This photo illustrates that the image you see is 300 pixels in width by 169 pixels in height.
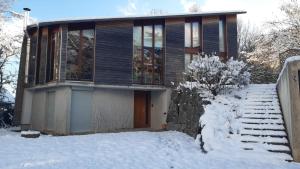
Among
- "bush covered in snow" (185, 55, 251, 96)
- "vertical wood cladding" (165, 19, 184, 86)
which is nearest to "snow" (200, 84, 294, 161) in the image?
"bush covered in snow" (185, 55, 251, 96)

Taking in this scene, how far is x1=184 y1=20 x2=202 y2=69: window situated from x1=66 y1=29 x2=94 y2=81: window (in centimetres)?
592

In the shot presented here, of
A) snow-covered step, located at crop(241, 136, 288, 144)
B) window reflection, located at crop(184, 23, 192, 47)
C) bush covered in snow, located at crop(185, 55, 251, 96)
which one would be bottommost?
snow-covered step, located at crop(241, 136, 288, 144)

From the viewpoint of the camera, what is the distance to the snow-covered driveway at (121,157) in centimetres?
729

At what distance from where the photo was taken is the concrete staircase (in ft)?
28.9

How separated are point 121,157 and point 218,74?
276 inches

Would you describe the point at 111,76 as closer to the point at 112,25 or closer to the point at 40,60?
the point at 112,25

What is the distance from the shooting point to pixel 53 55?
53.7ft

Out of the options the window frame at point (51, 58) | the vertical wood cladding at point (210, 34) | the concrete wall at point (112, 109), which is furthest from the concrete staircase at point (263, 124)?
the window frame at point (51, 58)

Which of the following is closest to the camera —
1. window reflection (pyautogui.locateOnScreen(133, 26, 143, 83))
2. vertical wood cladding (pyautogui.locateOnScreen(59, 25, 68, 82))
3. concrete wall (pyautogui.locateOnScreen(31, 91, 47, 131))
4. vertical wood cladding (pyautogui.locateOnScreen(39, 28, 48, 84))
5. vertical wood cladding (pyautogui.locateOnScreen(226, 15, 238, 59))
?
vertical wood cladding (pyautogui.locateOnScreen(59, 25, 68, 82))

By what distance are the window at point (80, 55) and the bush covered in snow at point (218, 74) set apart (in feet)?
18.6

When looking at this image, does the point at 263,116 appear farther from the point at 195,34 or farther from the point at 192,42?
the point at 195,34

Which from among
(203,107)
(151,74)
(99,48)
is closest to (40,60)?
(99,48)

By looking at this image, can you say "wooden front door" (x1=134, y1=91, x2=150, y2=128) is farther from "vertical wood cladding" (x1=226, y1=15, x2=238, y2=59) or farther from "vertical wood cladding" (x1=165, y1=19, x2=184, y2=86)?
"vertical wood cladding" (x1=226, y1=15, x2=238, y2=59)

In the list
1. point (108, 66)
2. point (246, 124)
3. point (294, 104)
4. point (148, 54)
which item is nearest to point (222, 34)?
point (148, 54)
